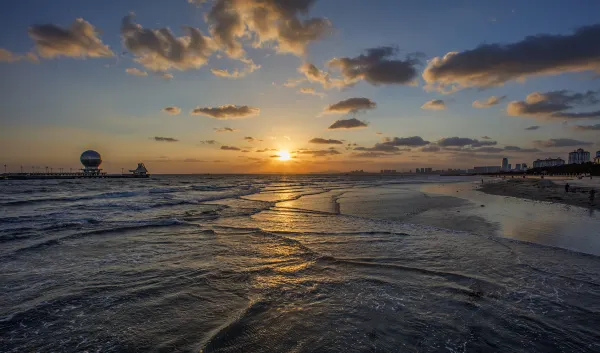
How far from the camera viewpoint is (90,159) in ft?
482

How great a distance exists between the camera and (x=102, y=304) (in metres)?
6.59

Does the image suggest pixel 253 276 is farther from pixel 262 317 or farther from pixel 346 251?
pixel 346 251

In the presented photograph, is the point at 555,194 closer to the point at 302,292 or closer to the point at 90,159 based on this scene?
the point at 302,292

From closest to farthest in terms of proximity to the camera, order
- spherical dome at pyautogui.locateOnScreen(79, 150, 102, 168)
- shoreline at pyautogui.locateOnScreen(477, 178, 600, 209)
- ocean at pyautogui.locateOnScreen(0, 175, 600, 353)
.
Result: ocean at pyautogui.locateOnScreen(0, 175, 600, 353) → shoreline at pyautogui.locateOnScreen(477, 178, 600, 209) → spherical dome at pyautogui.locateOnScreen(79, 150, 102, 168)

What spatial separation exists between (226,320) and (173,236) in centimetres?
962

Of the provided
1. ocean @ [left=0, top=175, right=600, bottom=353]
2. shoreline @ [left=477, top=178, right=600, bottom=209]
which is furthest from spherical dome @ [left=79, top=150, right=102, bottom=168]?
shoreline @ [left=477, top=178, right=600, bottom=209]

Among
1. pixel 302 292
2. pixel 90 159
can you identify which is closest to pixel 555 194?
pixel 302 292

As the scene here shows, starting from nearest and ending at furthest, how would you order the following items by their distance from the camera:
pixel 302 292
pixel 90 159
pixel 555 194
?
pixel 302 292, pixel 555 194, pixel 90 159

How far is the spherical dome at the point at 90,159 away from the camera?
146250mm

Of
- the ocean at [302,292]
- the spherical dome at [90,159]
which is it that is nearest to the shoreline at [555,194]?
the ocean at [302,292]

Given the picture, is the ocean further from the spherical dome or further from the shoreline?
the spherical dome

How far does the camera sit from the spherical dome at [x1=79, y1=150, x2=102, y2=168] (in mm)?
146250

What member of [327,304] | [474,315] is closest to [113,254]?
[327,304]

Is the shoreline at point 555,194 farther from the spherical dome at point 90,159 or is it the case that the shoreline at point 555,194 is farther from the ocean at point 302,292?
the spherical dome at point 90,159
